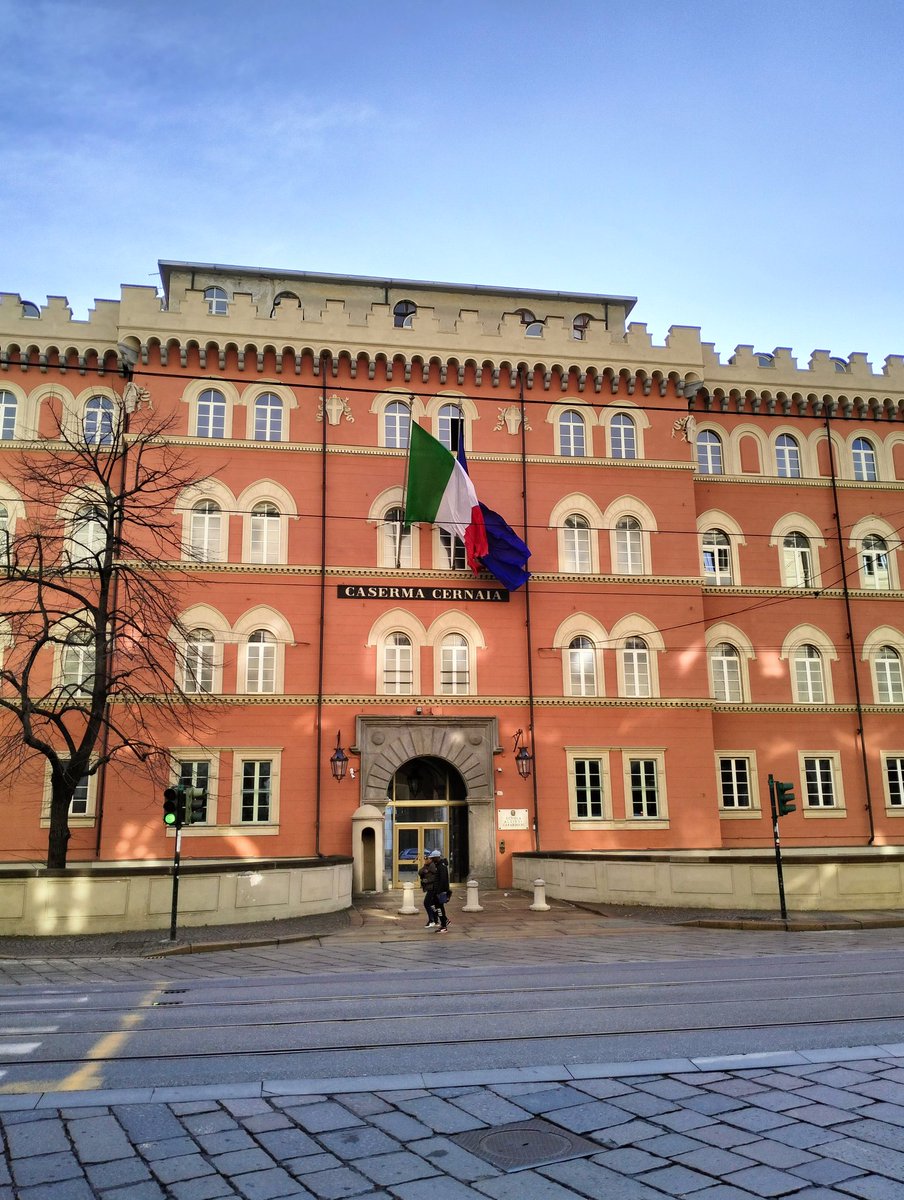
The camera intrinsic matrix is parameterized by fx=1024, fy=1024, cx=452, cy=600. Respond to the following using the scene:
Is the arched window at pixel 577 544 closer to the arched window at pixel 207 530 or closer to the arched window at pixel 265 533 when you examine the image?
the arched window at pixel 265 533

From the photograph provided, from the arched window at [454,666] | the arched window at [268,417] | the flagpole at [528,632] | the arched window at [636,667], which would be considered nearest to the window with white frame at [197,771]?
the arched window at [454,666]

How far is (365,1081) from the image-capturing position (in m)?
7.43

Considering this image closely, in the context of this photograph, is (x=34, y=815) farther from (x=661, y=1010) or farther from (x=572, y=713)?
(x=661, y=1010)

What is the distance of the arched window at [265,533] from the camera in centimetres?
2852

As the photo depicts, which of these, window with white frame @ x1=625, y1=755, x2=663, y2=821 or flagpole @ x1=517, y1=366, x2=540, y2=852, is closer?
flagpole @ x1=517, y1=366, x2=540, y2=852

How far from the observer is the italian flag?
92.8ft

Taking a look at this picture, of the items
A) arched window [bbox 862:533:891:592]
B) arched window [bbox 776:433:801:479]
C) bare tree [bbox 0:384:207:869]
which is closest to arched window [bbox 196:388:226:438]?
bare tree [bbox 0:384:207:869]

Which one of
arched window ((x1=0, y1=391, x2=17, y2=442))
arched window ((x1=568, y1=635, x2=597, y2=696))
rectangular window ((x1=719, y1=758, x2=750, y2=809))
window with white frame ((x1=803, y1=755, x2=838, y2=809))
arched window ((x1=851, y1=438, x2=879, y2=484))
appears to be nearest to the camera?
arched window ((x1=0, y1=391, x2=17, y2=442))

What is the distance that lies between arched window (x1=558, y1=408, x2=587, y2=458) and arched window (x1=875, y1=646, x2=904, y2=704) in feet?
37.7

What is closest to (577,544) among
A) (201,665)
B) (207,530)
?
(207,530)

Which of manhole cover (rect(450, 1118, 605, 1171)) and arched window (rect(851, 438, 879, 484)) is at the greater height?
arched window (rect(851, 438, 879, 484))

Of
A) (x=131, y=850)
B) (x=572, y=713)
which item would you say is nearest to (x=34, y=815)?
(x=131, y=850)

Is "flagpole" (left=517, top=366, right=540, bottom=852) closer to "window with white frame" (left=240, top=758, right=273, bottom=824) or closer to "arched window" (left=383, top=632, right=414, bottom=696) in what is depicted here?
"arched window" (left=383, top=632, right=414, bottom=696)

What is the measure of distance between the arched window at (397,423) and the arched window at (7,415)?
1034 cm
